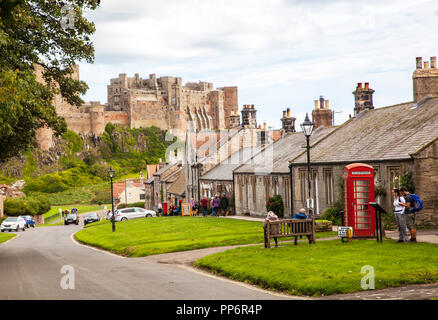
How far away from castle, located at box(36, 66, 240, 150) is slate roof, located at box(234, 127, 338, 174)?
389ft

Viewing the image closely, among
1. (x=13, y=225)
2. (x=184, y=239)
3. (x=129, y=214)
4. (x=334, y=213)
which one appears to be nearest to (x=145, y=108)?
(x=13, y=225)

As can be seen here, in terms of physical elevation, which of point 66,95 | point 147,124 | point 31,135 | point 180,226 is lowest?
point 180,226

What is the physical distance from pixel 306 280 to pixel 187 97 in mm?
181596

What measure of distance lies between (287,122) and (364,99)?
13269mm

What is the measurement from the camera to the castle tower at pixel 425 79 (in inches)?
1191

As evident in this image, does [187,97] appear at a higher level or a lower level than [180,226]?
higher

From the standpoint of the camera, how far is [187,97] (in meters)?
193

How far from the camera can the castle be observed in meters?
163

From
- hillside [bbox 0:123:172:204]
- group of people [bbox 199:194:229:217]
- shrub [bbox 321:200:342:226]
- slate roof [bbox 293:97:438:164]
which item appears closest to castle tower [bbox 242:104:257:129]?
group of people [bbox 199:194:229:217]

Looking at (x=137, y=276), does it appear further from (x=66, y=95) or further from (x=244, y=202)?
(x=244, y=202)

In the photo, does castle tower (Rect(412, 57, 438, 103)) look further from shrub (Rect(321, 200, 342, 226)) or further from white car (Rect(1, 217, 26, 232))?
white car (Rect(1, 217, 26, 232))

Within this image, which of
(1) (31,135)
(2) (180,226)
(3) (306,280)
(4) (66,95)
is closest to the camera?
(3) (306,280)

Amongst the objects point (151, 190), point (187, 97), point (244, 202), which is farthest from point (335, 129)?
point (187, 97)
